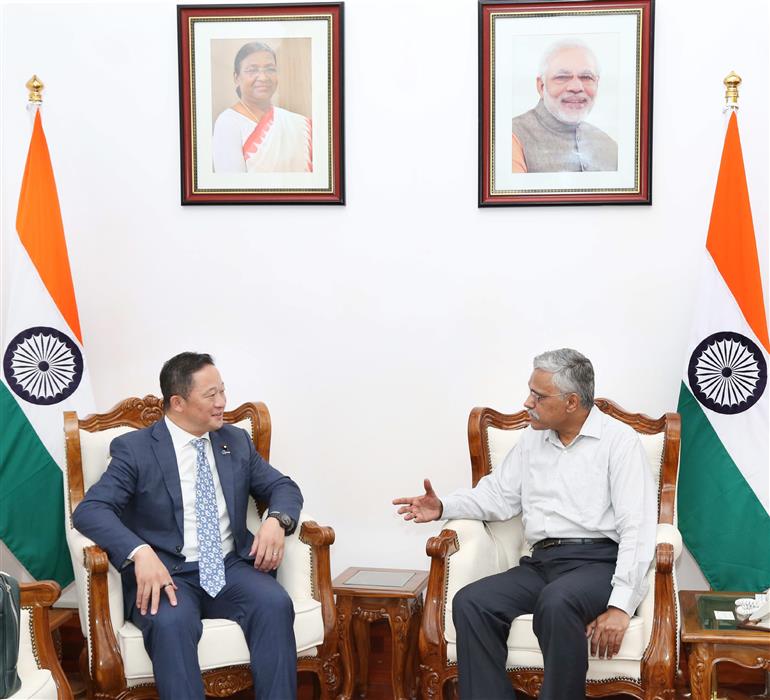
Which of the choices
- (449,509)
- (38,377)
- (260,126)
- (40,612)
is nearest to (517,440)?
(449,509)

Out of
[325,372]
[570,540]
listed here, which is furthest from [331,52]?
[570,540]

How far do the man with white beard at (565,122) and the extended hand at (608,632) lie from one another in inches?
74.0

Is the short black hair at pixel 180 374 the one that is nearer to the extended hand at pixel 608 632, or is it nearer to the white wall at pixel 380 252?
the white wall at pixel 380 252

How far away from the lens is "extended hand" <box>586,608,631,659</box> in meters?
3.14

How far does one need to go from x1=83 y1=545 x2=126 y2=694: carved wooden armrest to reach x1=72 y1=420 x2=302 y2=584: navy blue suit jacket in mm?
96

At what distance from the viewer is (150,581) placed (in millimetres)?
3182

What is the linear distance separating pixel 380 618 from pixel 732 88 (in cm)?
249

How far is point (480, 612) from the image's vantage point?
3213 millimetres

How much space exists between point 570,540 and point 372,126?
1.95 m

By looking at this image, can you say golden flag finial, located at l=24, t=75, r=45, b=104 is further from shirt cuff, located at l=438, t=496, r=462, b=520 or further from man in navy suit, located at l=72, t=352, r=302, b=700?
shirt cuff, located at l=438, t=496, r=462, b=520

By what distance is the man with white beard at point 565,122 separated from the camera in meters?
4.11

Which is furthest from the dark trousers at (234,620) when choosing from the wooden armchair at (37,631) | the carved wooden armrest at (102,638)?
the wooden armchair at (37,631)

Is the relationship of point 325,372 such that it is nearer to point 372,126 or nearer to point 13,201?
point 372,126

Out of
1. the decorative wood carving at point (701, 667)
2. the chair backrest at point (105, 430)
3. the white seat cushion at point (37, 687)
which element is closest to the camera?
the white seat cushion at point (37, 687)
